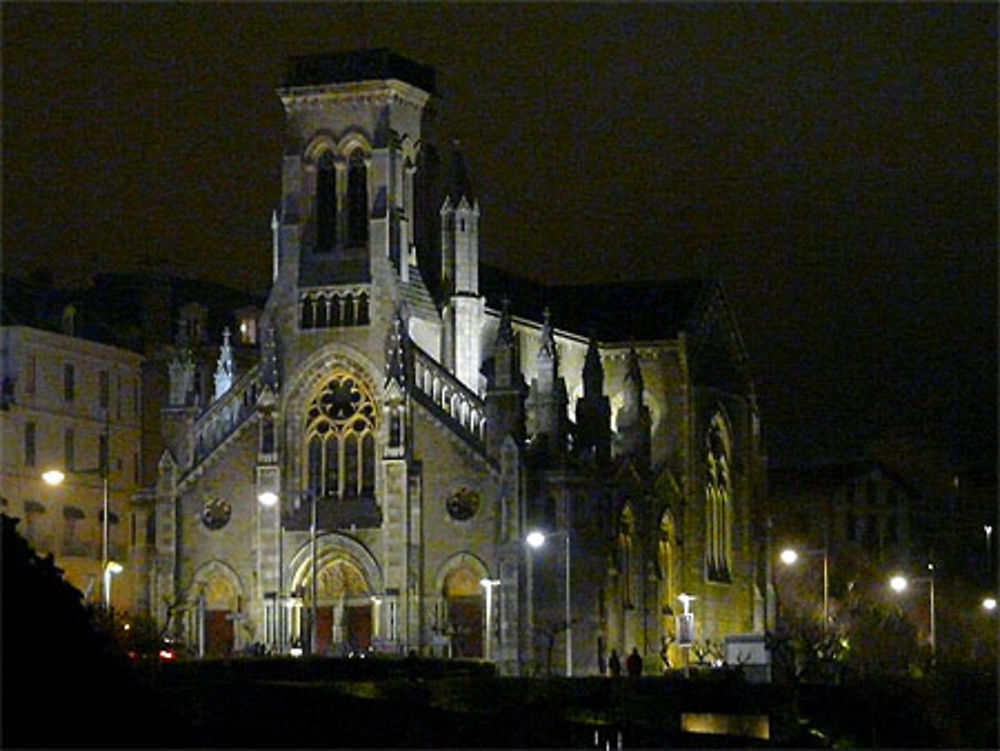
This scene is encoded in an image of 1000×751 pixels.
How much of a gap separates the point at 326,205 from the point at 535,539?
17.4 metres

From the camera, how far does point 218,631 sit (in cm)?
11994

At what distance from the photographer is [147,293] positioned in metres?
144

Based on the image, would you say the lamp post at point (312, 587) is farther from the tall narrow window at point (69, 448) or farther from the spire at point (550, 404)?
the tall narrow window at point (69, 448)

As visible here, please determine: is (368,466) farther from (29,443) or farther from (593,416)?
(29,443)

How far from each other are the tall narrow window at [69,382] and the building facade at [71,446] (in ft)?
0.14

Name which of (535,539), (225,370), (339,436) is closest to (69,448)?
(225,370)

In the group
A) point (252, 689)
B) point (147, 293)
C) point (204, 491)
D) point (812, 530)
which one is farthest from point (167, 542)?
point (812, 530)

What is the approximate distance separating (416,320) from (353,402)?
152 inches

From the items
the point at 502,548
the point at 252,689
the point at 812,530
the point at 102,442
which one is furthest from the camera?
the point at 812,530

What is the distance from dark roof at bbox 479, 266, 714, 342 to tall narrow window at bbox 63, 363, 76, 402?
17.6 meters

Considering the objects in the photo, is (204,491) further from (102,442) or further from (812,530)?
(812,530)

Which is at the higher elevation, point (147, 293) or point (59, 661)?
point (147, 293)

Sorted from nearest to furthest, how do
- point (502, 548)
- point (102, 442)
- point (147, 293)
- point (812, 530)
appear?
point (502, 548)
point (102, 442)
point (147, 293)
point (812, 530)

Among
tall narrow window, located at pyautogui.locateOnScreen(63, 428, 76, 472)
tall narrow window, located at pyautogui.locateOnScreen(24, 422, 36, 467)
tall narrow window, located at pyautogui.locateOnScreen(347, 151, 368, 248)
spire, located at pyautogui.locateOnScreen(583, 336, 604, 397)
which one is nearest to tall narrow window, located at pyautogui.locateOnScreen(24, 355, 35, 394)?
tall narrow window, located at pyautogui.locateOnScreen(24, 422, 36, 467)
